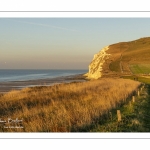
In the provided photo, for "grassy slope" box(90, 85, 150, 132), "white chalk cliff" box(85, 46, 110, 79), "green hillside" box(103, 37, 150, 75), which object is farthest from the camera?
"white chalk cliff" box(85, 46, 110, 79)

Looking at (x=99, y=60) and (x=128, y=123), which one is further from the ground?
(x=99, y=60)

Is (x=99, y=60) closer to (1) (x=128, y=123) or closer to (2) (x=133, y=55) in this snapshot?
(2) (x=133, y=55)

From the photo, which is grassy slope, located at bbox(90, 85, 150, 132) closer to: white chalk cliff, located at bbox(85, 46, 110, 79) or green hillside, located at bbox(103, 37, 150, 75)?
green hillside, located at bbox(103, 37, 150, 75)

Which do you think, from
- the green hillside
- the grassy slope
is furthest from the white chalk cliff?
the grassy slope

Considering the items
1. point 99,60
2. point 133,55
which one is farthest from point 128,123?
point 99,60

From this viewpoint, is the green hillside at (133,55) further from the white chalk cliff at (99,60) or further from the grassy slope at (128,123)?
the grassy slope at (128,123)

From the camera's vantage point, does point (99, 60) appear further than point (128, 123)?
Yes

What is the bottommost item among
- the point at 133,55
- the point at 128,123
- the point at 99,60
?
the point at 128,123

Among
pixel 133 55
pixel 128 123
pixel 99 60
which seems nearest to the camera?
pixel 128 123

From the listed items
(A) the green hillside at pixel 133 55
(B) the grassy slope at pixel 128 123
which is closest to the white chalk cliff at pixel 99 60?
(A) the green hillside at pixel 133 55
